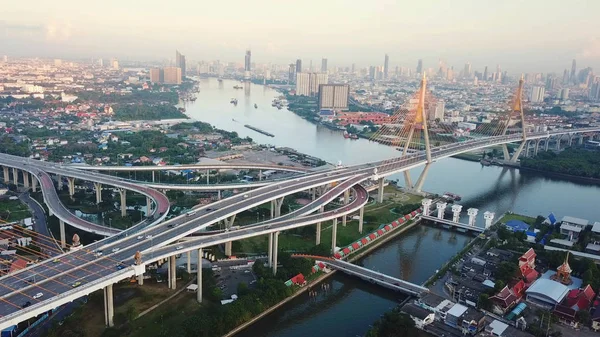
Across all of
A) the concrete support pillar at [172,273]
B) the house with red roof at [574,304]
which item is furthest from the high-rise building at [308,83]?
the house with red roof at [574,304]

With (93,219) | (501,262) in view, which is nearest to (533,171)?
(501,262)

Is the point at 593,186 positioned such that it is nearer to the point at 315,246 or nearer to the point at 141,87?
the point at 315,246

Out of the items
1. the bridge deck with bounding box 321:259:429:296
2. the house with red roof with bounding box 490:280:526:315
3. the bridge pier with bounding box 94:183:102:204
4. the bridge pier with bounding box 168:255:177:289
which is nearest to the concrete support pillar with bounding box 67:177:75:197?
the bridge pier with bounding box 94:183:102:204

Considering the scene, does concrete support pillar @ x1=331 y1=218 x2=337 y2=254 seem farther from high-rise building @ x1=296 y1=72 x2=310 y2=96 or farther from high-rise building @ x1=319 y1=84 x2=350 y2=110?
high-rise building @ x1=296 y1=72 x2=310 y2=96

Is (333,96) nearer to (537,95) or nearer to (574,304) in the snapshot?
(537,95)

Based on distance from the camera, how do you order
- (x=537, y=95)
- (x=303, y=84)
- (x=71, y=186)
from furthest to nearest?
(x=303, y=84) < (x=537, y=95) < (x=71, y=186)

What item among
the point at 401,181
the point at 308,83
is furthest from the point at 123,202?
the point at 308,83

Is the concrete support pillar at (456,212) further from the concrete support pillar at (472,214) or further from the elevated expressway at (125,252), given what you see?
the elevated expressway at (125,252)
